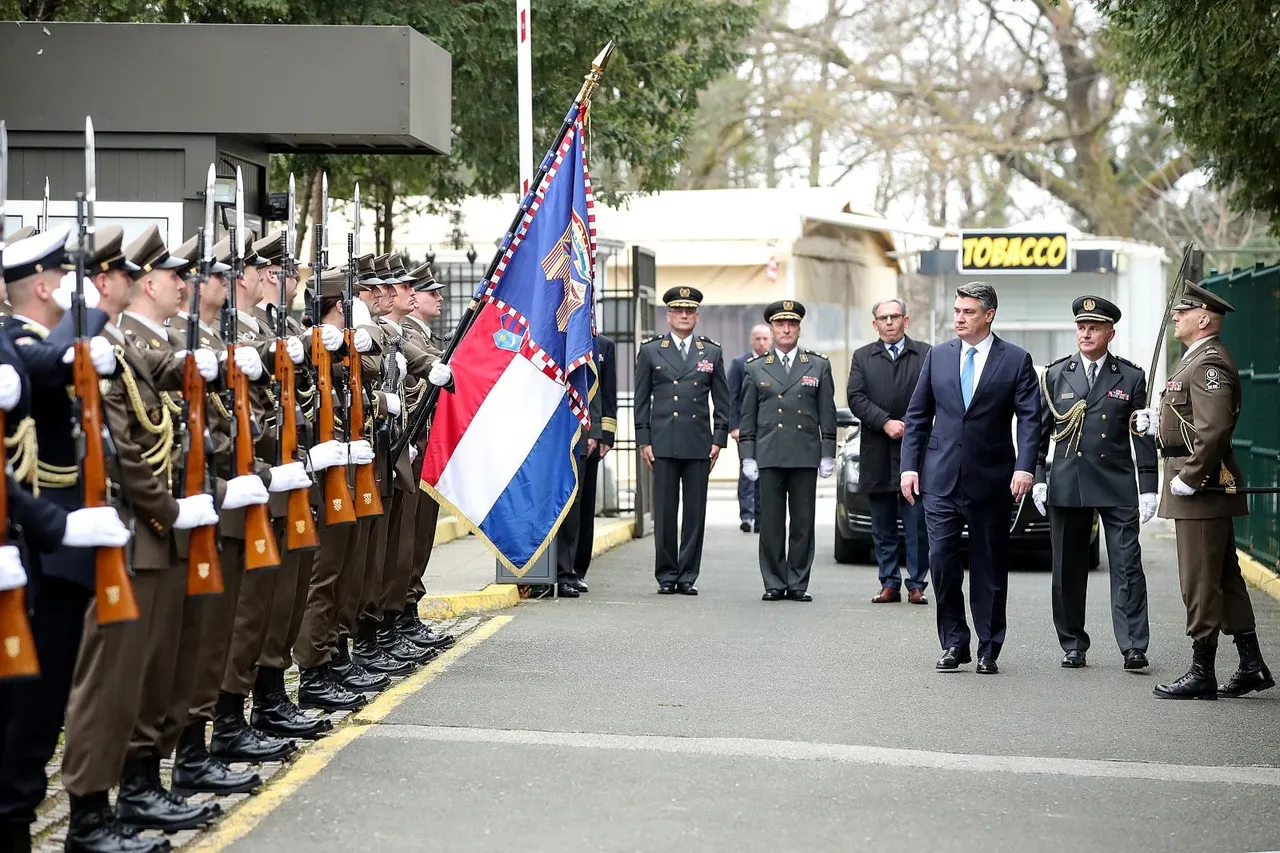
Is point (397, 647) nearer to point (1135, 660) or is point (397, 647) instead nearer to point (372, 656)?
point (372, 656)

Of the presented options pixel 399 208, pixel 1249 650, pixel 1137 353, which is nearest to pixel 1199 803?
pixel 1249 650

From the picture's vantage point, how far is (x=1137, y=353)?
83.1 ft

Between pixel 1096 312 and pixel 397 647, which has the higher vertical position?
pixel 1096 312

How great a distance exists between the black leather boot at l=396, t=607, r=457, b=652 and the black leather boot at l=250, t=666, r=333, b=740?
221 cm

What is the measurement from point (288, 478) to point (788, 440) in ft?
20.3

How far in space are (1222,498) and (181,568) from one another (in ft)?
17.5

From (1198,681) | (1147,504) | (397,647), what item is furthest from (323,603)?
(1147,504)

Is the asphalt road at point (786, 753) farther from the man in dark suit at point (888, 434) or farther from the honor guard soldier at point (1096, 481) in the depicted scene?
the man in dark suit at point (888, 434)

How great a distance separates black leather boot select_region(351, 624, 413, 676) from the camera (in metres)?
9.38

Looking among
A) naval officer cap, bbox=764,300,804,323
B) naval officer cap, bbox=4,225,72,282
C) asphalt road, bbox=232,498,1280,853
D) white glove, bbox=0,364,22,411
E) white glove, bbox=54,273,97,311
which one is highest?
naval officer cap, bbox=764,300,804,323

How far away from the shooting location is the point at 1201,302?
9.47 metres

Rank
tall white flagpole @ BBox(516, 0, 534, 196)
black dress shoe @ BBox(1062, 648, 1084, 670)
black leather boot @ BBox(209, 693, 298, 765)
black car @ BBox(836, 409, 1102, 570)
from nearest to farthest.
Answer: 1. black leather boot @ BBox(209, 693, 298, 765)
2. black dress shoe @ BBox(1062, 648, 1084, 670)
3. tall white flagpole @ BBox(516, 0, 534, 196)
4. black car @ BBox(836, 409, 1102, 570)

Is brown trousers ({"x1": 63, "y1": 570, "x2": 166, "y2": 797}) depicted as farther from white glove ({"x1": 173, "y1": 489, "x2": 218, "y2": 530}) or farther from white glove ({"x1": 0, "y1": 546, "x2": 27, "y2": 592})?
white glove ({"x1": 0, "y1": 546, "x2": 27, "y2": 592})

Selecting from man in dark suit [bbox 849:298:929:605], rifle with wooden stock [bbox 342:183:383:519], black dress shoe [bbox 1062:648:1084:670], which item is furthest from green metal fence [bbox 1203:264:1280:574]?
rifle with wooden stock [bbox 342:183:383:519]
